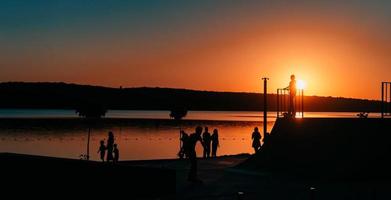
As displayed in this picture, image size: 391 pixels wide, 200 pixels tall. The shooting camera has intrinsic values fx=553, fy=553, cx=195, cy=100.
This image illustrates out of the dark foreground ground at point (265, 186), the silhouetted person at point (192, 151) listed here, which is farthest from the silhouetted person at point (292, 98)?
the silhouetted person at point (192, 151)

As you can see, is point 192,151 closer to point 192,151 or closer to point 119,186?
point 192,151

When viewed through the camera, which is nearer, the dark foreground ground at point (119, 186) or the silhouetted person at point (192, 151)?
the dark foreground ground at point (119, 186)

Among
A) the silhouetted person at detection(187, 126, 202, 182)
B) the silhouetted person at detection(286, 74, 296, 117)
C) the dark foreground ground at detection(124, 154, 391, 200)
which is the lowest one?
the dark foreground ground at detection(124, 154, 391, 200)

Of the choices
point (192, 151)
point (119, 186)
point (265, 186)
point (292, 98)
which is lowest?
point (265, 186)

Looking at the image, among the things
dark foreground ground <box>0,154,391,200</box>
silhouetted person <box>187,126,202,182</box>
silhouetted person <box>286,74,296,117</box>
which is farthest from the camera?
silhouetted person <box>286,74,296,117</box>

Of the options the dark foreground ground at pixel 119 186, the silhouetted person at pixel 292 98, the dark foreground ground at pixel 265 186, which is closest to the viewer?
the dark foreground ground at pixel 119 186

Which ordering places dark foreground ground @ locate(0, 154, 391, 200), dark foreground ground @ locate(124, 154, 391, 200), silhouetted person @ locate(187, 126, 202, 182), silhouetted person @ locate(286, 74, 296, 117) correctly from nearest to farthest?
dark foreground ground @ locate(0, 154, 391, 200), dark foreground ground @ locate(124, 154, 391, 200), silhouetted person @ locate(187, 126, 202, 182), silhouetted person @ locate(286, 74, 296, 117)

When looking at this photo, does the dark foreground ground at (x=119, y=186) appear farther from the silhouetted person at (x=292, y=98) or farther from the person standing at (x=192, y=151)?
the silhouetted person at (x=292, y=98)

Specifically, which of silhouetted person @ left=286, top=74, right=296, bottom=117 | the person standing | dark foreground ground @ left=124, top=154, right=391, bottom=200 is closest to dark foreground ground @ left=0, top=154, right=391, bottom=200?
dark foreground ground @ left=124, top=154, right=391, bottom=200

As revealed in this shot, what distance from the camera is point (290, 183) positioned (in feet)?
59.5

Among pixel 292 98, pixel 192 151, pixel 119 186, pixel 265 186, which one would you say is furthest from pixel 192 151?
pixel 292 98

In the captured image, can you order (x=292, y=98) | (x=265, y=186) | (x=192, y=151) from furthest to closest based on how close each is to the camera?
(x=292, y=98)
(x=192, y=151)
(x=265, y=186)

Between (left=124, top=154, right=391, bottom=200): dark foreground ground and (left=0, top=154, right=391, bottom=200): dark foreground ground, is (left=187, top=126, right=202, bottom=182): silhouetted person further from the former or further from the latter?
(left=0, top=154, right=391, bottom=200): dark foreground ground

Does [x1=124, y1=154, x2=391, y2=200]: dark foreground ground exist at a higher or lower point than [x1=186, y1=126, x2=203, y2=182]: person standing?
lower
